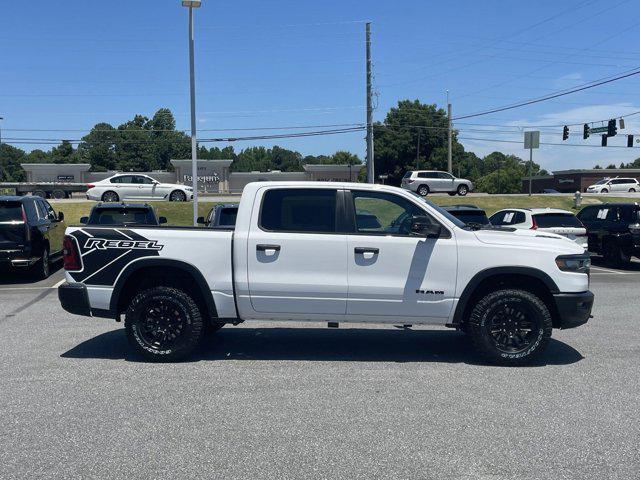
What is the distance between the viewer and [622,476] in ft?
12.6

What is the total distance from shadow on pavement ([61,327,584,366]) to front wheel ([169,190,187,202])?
2371 centimetres

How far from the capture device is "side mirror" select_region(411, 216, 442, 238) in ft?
20.2

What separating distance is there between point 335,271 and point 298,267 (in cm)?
40

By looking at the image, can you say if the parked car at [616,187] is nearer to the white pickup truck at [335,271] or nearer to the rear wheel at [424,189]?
the rear wheel at [424,189]

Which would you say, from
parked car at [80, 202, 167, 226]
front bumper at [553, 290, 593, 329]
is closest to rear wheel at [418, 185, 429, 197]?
parked car at [80, 202, 167, 226]

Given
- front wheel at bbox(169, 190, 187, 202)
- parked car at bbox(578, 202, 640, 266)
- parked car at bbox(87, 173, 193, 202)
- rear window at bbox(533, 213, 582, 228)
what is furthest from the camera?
front wheel at bbox(169, 190, 187, 202)

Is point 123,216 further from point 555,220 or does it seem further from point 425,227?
point 555,220

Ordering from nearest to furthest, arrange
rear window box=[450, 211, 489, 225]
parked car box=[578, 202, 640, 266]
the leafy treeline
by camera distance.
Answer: rear window box=[450, 211, 489, 225]
parked car box=[578, 202, 640, 266]
the leafy treeline

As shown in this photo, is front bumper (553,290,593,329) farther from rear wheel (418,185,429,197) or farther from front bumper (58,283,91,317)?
rear wheel (418,185,429,197)

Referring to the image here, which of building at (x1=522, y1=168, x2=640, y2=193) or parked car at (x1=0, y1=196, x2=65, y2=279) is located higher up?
building at (x1=522, y1=168, x2=640, y2=193)

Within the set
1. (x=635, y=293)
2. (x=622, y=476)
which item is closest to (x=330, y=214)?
(x=622, y=476)

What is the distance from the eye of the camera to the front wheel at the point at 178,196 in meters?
31.2

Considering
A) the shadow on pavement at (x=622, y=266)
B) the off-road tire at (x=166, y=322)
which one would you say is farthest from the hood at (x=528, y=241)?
the shadow on pavement at (x=622, y=266)

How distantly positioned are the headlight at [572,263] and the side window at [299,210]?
2.45 meters
